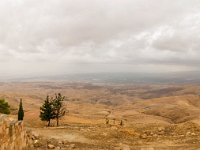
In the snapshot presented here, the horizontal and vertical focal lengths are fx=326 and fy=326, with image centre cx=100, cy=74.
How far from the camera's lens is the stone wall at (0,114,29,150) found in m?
18.0

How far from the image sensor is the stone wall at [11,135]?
59.1ft

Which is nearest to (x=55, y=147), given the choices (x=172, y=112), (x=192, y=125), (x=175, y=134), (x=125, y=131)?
(x=125, y=131)

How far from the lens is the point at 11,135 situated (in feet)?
63.9

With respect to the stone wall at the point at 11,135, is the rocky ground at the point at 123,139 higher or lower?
lower

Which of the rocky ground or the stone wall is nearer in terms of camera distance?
the stone wall

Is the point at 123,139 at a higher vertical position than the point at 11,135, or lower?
lower

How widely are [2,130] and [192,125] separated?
27.7m

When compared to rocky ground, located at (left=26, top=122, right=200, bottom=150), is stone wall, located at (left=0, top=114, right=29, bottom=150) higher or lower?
higher

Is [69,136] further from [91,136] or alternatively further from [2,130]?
[2,130]

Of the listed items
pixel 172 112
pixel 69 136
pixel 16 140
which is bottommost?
pixel 172 112

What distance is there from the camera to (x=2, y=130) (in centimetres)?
1794

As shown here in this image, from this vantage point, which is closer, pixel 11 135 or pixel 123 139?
pixel 11 135

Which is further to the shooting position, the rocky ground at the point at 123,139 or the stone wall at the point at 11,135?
the rocky ground at the point at 123,139

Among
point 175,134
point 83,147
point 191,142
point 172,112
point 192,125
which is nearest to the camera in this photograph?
point 83,147
